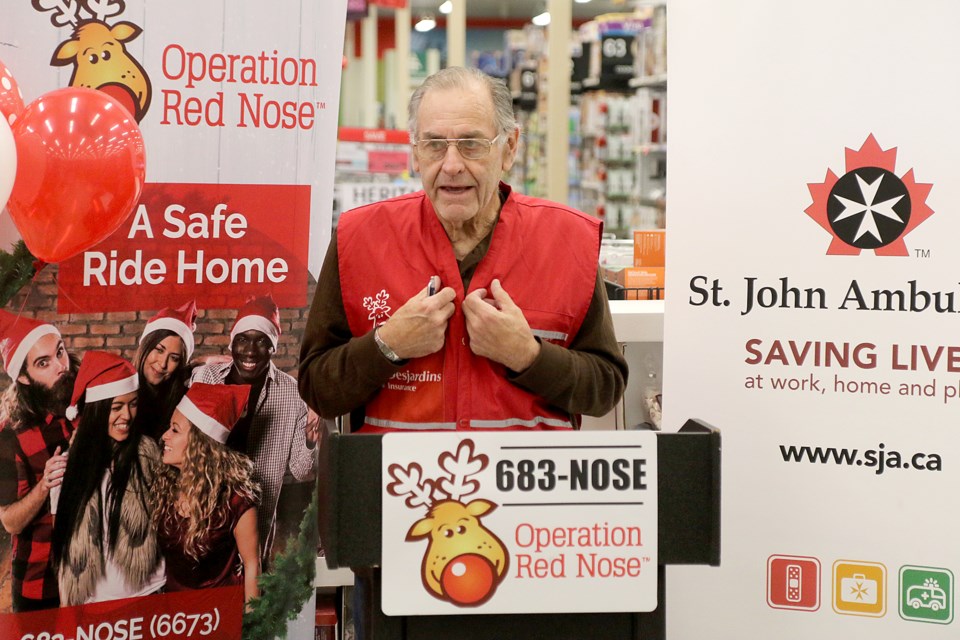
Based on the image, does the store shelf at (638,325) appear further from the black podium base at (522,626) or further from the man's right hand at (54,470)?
the man's right hand at (54,470)

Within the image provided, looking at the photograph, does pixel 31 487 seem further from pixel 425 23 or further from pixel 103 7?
pixel 425 23

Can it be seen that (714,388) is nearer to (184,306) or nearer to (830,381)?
(830,381)

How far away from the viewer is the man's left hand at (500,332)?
1824mm

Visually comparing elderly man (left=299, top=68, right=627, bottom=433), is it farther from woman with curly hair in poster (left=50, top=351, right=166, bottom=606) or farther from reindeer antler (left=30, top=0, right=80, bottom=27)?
reindeer antler (left=30, top=0, right=80, bottom=27)

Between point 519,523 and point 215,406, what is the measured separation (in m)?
1.18

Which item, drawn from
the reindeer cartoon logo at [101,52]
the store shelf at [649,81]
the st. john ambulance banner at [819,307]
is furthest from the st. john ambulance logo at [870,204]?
the store shelf at [649,81]

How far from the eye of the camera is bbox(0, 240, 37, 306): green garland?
220cm

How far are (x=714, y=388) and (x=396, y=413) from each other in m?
0.83

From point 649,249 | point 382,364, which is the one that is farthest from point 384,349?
point 649,249

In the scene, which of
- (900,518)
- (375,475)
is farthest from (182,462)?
(900,518)

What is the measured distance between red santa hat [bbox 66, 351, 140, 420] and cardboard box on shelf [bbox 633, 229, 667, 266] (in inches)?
63.0

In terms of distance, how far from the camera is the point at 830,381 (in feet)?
7.60

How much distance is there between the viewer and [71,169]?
1984 mm


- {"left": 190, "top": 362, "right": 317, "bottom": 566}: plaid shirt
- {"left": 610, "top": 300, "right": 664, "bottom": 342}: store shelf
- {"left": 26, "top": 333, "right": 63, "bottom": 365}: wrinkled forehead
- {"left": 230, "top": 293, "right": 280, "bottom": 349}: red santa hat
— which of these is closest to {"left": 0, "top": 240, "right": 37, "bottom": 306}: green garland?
{"left": 26, "top": 333, "right": 63, "bottom": 365}: wrinkled forehead
